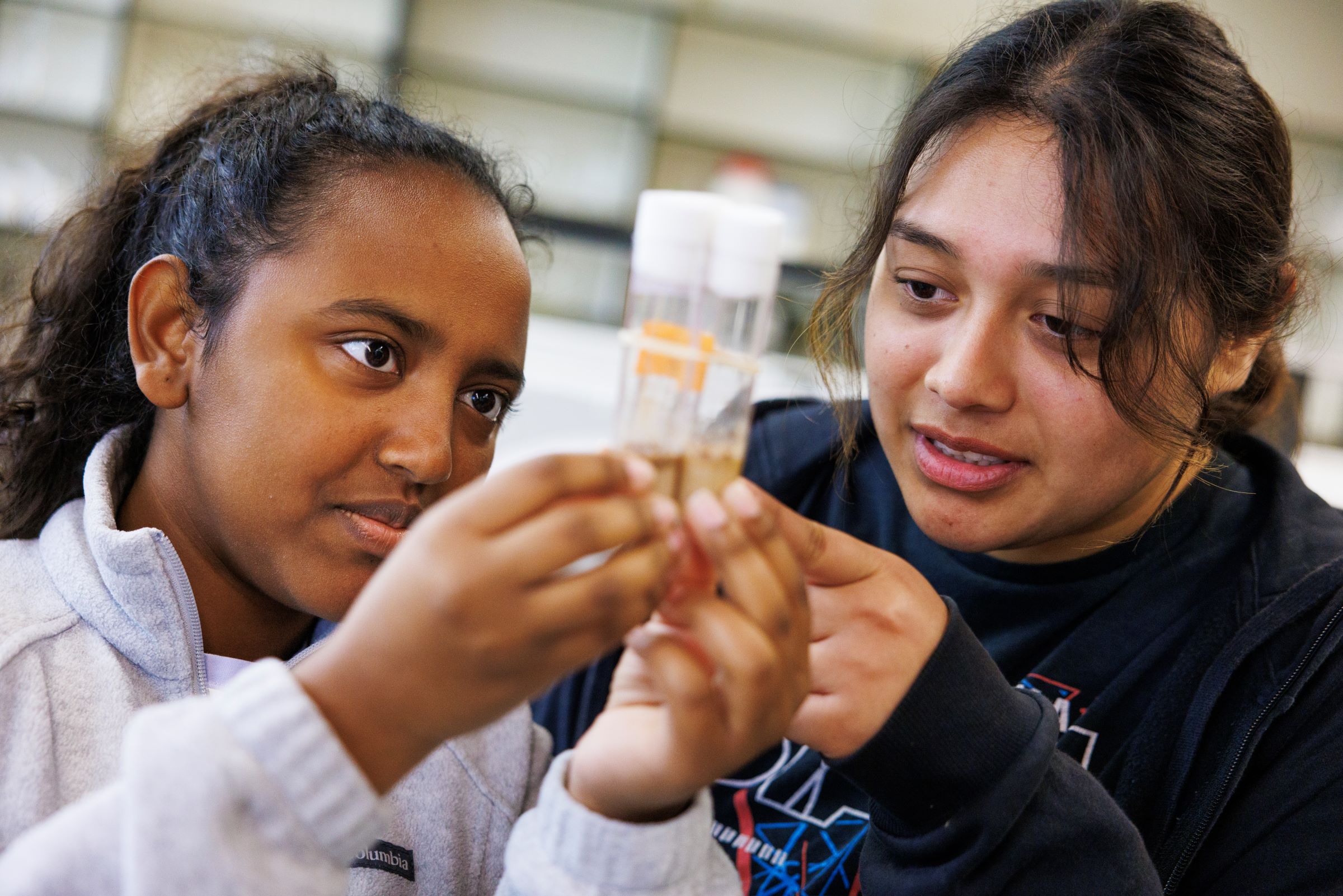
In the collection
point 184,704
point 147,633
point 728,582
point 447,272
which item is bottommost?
point 147,633

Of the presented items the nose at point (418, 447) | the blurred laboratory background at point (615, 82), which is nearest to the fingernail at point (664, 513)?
the nose at point (418, 447)

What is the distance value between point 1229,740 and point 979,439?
396 mm

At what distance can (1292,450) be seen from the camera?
1806 mm

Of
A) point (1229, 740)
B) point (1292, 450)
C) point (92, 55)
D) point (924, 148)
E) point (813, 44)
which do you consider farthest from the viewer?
point (813, 44)

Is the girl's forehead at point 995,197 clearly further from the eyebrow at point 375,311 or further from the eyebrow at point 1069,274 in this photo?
the eyebrow at point 375,311

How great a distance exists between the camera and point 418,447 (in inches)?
43.4

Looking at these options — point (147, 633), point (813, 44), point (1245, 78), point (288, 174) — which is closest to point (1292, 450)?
point (1245, 78)

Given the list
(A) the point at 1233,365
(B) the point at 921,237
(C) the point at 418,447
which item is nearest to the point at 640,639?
(C) the point at 418,447

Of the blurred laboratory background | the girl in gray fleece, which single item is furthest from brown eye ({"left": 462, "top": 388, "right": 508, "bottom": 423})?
the blurred laboratory background

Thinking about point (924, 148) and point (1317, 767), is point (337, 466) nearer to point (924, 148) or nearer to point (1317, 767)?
point (924, 148)

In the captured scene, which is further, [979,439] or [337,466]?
[979,439]

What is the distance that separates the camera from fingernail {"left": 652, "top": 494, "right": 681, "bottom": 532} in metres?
0.76

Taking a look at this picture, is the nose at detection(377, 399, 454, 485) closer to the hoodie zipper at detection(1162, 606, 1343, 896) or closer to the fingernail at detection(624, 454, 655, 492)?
the fingernail at detection(624, 454, 655, 492)

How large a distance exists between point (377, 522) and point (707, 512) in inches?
18.1
